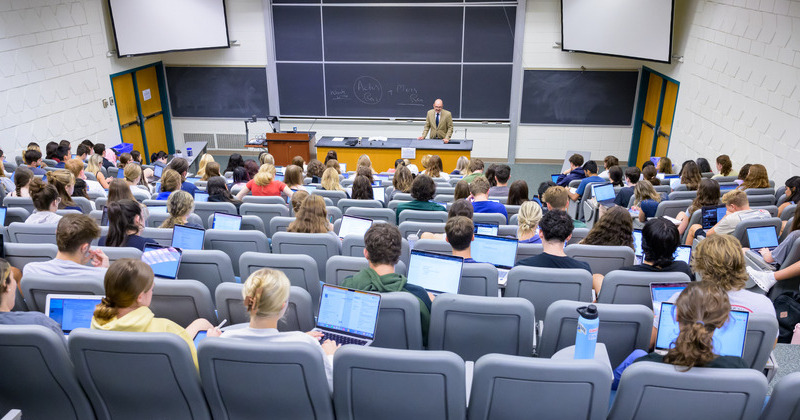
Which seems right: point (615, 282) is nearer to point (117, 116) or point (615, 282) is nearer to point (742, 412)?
point (742, 412)

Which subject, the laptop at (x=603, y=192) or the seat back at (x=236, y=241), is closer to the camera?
the seat back at (x=236, y=241)

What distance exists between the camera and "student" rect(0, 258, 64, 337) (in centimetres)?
259

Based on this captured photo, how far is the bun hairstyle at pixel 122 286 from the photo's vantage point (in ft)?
8.28

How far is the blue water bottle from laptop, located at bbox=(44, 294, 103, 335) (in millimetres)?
2446

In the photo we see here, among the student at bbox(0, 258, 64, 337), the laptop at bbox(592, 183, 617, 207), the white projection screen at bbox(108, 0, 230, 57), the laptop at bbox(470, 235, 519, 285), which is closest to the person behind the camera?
the student at bbox(0, 258, 64, 337)

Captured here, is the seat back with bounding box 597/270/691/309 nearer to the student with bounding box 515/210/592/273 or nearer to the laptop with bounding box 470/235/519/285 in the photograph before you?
the student with bounding box 515/210/592/273

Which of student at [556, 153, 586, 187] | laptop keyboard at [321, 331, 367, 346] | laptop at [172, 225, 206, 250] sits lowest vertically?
student at [556, 153, 586, 187]

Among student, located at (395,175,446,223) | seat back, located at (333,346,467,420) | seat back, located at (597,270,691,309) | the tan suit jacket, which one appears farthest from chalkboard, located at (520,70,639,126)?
seat back, located at (333,346,467,420)

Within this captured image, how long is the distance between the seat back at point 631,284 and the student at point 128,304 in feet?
7.76

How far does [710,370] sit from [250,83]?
10740 millimetres

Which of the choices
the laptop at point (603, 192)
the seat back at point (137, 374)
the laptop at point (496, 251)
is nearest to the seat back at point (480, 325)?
the laptop at point (496, 251)

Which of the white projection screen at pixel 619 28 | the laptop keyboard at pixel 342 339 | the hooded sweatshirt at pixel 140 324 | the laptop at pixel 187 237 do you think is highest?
the white projection screen at pixel 619 28

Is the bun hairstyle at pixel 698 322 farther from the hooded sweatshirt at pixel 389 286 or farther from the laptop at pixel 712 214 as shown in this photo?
the laptop at pixel 712 214

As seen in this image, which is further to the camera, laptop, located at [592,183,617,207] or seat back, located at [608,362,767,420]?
laptop, located at [592,183,617,207]
